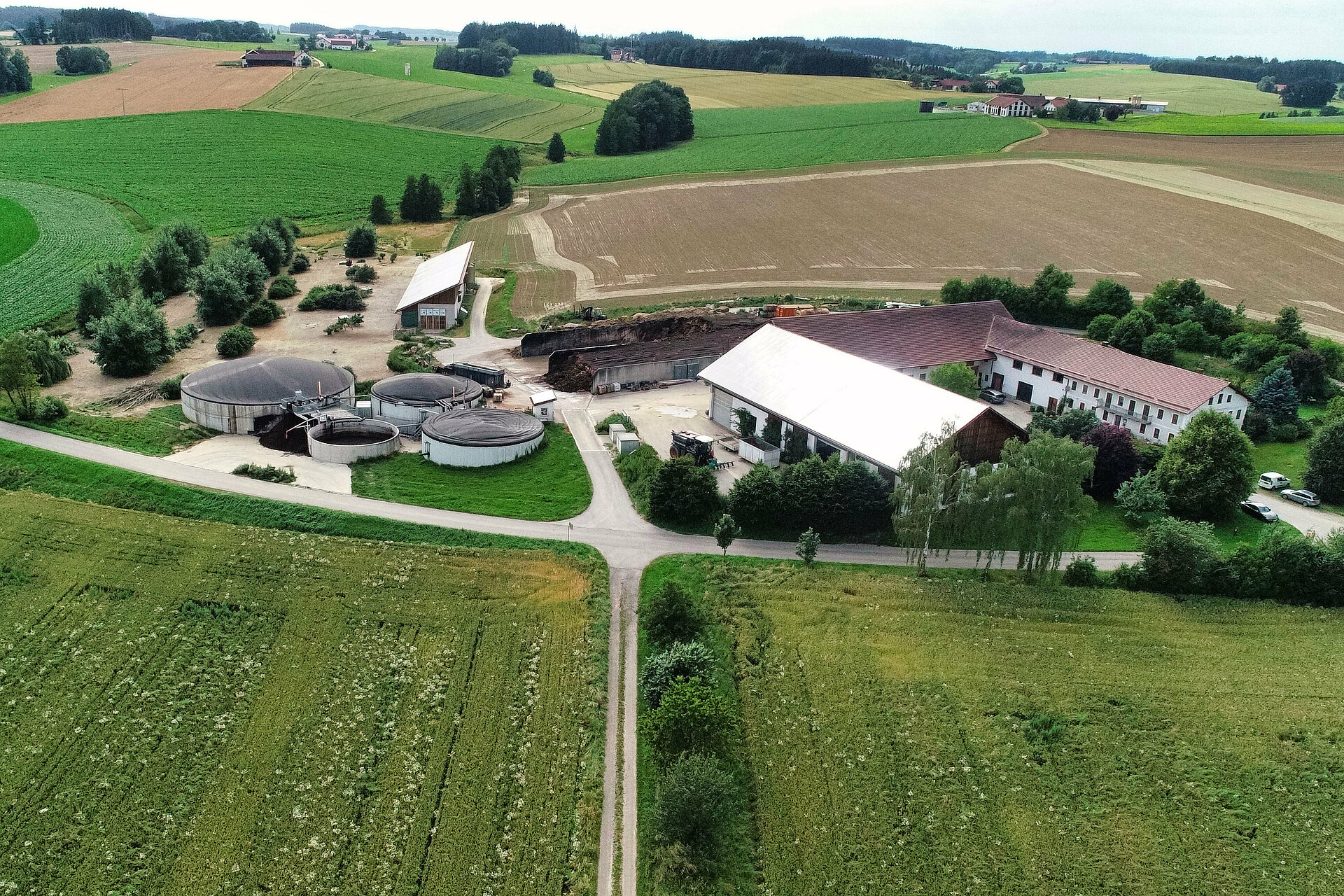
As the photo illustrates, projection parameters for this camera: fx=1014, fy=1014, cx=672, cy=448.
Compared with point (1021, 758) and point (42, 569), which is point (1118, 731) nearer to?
point (1021, 758)

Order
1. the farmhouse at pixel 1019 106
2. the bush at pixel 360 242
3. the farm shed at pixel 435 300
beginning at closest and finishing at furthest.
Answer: the farm shed at pixel 435 300 < the bush at pixel 360 242 < the farmhouse at pixel 1019 106

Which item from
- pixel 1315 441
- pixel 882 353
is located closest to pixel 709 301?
pixel 882 353

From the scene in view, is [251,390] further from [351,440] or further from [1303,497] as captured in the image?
[1303,497]

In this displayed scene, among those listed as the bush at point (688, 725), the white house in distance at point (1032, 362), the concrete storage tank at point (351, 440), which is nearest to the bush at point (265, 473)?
the concrete storage tank at point (351, 440)

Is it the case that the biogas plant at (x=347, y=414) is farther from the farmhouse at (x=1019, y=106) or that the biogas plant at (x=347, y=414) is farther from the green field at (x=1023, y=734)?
the farmhouse at (x=1019, y=106)

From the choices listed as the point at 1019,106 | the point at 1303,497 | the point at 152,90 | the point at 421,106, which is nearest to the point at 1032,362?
the point at 1303,497

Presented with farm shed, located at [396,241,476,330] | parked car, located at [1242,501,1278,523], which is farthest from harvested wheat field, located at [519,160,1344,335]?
parked car, located at [1242,501,1278,523]
